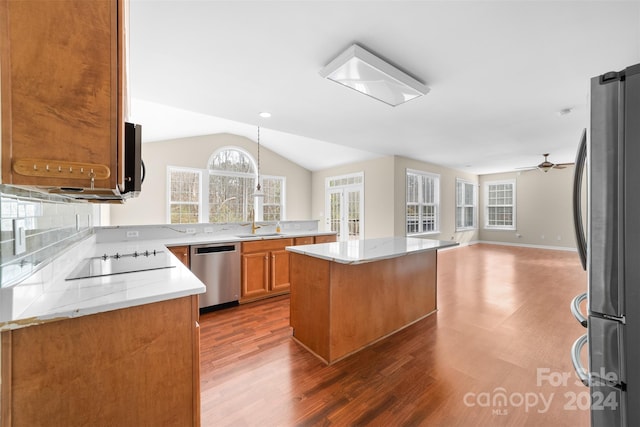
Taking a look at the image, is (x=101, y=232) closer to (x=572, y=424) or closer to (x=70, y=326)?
(x=70, y=326)

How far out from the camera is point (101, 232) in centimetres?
297

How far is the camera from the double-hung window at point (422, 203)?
699 cm

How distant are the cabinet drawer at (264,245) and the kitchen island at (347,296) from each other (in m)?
1.14

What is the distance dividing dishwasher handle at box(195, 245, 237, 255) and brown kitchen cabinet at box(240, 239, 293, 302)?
0.16 metres

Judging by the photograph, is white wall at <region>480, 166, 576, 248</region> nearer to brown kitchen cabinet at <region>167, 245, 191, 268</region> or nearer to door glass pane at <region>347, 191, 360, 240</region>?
door glass pane at <region>347, 191, 360, 240</region>

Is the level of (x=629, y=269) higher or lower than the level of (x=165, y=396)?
higher

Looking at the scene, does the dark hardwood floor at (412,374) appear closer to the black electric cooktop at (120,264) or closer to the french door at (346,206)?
the black electric cooktop at (120,264)

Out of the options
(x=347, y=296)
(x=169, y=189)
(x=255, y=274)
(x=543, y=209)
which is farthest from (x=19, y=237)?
(x=543, y=209)

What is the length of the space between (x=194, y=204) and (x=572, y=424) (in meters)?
7.65

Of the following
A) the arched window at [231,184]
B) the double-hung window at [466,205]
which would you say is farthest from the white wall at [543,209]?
the arched window at [231,184]

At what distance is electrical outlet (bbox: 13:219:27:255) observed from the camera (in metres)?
0.96

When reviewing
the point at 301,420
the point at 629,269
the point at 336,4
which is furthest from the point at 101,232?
the point at 629,269

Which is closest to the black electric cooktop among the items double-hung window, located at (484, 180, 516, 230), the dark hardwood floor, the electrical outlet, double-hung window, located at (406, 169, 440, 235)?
the electrical outlet

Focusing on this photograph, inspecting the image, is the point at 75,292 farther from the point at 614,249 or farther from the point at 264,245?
the point at 264,245
